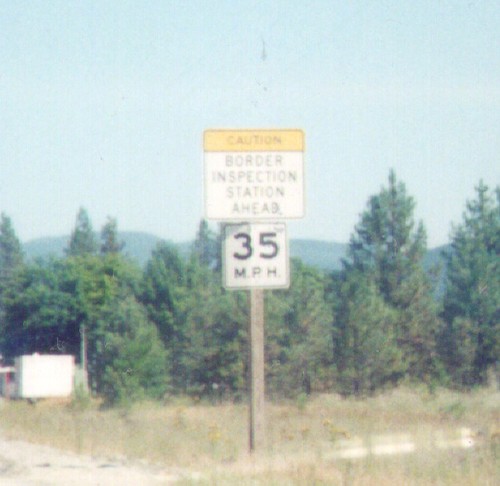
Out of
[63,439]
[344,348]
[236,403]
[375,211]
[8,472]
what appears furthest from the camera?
[375,211]

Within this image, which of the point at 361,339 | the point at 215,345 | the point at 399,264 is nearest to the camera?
the point at 361,339

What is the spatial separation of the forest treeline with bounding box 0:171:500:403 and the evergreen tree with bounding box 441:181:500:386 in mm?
67

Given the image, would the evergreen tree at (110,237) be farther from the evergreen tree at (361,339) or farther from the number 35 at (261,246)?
the number 35 at (261,246)

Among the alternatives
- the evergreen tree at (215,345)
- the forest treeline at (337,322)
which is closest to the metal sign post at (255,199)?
the forest treeline at (337,322)

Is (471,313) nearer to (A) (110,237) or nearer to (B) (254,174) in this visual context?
(B) (254,174)

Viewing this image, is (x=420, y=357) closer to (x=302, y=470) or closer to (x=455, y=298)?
(x=455, y=298)

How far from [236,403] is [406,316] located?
17.2 meters

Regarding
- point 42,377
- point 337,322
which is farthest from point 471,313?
point 42,377

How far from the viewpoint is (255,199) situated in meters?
11.4

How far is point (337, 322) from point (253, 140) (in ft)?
169

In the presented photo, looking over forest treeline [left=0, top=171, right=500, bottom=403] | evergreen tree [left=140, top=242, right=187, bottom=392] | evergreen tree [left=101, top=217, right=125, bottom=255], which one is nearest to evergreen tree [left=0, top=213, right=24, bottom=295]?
evergreen tree [left=101, top=217, right=125, bottom=255]

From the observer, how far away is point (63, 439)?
56.4ft

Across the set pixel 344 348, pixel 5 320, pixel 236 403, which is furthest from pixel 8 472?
pixel 5 320

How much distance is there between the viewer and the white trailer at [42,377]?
66000 mm
